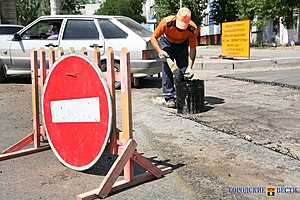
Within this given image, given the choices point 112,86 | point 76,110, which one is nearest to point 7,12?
point 76,110

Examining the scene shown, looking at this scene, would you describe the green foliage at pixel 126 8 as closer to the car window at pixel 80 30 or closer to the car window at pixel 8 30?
the car window at pixel 8 30

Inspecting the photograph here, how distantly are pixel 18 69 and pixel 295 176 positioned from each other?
908 cm

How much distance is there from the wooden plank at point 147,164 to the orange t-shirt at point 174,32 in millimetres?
3537

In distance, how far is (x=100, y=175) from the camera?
495 cm

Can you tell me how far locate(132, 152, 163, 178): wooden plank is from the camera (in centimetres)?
457

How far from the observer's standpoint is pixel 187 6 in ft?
151

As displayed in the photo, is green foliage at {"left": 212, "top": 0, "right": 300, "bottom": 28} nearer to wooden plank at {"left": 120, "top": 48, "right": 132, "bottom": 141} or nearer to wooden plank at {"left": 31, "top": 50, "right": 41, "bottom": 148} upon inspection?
wooden plank at {"left": 31, "top": 50, "right": 41, "bottom": 148}

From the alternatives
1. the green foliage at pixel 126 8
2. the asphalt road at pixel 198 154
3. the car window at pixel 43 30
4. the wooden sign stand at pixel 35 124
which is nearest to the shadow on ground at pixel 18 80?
the car window at pixel 43 30

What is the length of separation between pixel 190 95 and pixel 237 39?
11646 millimetres

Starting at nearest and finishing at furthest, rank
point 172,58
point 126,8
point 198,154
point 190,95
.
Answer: point 198,154 → point 190,95 → point 172,58 → point 126,8

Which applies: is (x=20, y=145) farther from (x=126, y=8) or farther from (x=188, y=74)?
(x=126, y=8)

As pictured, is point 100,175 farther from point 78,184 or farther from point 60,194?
point 60,194

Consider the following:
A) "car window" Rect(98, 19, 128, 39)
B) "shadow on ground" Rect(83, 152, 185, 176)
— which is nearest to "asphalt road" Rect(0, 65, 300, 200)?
"shadow on ground" Rect(83, 152, 185, 176)

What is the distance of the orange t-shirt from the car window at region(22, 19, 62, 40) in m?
4.51
